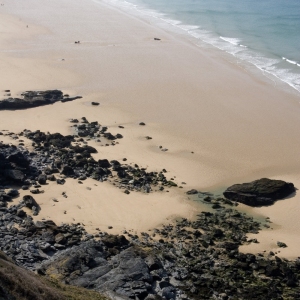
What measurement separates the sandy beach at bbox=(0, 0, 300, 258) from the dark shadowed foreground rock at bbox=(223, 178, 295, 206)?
1.92 ft

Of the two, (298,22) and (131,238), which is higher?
(298,22)

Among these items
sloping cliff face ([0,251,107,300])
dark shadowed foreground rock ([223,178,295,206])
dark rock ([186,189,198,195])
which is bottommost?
dark rock ([186,189,198,195])

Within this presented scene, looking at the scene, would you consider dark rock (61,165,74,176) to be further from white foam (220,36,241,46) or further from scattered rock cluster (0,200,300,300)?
white foam (220,36,241,46)

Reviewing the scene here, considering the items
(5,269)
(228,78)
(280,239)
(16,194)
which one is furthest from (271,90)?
(5,269)

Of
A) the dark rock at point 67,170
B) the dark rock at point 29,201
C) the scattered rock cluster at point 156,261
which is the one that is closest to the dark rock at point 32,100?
the dark rock at point 67,170

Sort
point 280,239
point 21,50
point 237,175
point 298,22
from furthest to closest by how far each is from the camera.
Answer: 1. point 298,22
2. point 21,50
3. point 237,175
4. point 280,239

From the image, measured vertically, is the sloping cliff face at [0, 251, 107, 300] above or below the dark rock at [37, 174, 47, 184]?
above

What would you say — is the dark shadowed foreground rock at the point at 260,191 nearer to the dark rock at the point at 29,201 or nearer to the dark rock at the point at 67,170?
the dark rock at the point at 67,170

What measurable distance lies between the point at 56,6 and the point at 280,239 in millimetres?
66062

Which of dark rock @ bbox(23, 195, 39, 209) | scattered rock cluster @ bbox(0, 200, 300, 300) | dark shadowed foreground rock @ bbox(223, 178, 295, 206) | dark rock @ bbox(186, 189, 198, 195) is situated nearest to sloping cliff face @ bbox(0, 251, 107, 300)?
scattered rock cluster @ bbox(0, 200, 300, 300)

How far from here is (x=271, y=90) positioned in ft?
144

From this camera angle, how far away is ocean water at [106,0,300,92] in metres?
52.7

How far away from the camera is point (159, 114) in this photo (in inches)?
1503

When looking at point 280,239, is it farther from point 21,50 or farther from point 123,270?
point 21,50
